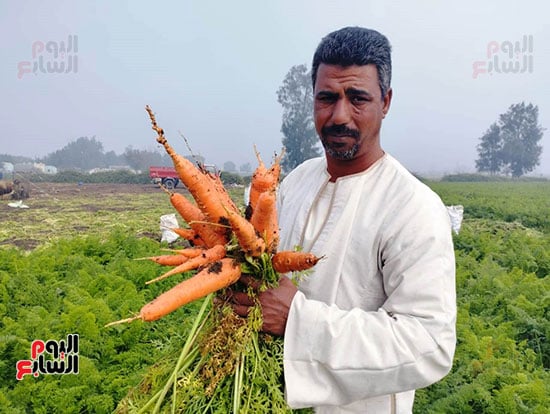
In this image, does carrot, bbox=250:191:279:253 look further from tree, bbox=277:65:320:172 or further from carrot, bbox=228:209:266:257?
tree, bbox=277:65:320:172

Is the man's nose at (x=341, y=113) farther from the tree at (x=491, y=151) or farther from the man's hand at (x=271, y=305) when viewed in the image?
the tree at (x=491, y=151)

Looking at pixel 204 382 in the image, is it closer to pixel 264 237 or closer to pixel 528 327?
pixel 264 237

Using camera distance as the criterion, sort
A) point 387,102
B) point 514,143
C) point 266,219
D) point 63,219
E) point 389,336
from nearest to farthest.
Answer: point 389,336 → point 266,219 → point 387,102 → point 63,219 → point 514,143

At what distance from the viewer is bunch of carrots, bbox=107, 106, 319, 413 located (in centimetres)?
151

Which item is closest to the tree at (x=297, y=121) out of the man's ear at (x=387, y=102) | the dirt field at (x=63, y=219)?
the dirt field at (x=63, y=219)

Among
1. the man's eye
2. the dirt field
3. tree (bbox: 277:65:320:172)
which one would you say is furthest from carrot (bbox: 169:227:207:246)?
tree (bbox: 277:65:320:172)

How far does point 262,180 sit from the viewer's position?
1730 millimetres

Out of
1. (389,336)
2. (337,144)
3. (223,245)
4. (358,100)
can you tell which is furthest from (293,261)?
(358,100)

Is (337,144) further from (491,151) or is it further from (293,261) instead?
(491,151)

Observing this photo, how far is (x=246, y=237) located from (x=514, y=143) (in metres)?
93.8

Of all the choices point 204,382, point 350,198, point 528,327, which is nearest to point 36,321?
point 204,382

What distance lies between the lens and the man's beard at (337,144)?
1.77 meters

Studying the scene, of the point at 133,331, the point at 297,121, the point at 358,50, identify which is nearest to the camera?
the point at 358,50

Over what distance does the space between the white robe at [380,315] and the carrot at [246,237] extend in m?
0.22
